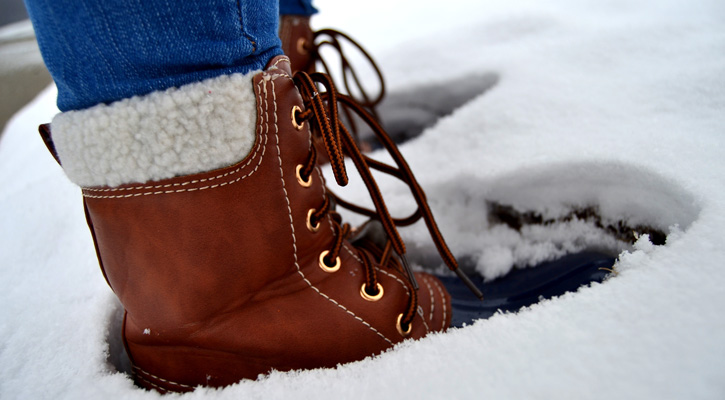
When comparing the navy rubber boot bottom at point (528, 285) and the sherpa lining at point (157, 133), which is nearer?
the sherpa lining at point (157, 133)

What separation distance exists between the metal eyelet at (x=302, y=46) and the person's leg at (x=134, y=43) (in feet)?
1.94

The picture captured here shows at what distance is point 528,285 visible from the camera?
2.11 feet

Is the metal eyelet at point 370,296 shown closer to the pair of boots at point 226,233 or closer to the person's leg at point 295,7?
the pair of boots at point 226,233

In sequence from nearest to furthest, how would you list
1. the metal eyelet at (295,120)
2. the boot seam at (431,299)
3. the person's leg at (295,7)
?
the metal eyelet at (295,120), the boot seam at (431,299), the person's leg at (295,7)

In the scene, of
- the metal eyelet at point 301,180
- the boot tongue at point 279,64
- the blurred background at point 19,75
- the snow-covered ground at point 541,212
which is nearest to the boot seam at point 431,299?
the snow-covered ground at point 541,212

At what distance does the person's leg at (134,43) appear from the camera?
0.34 m

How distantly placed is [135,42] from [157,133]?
8 cm

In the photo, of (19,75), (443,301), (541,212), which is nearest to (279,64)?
(443,301)

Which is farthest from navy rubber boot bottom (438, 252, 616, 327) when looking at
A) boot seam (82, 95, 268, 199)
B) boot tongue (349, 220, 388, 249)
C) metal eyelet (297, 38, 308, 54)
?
metal eyelet (297, 38, 308, 54)

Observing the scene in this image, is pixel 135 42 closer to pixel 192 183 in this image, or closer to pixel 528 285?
pixel 192 183

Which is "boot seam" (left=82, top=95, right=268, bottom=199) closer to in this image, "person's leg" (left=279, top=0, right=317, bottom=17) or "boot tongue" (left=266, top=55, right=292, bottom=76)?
"boot tongue" (left=266, top=55, right=292, bottom=76)

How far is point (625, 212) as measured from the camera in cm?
62

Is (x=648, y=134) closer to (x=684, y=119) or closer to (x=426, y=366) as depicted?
(x=684, y=119)

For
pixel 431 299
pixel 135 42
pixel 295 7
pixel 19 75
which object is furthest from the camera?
pixel 19 75
